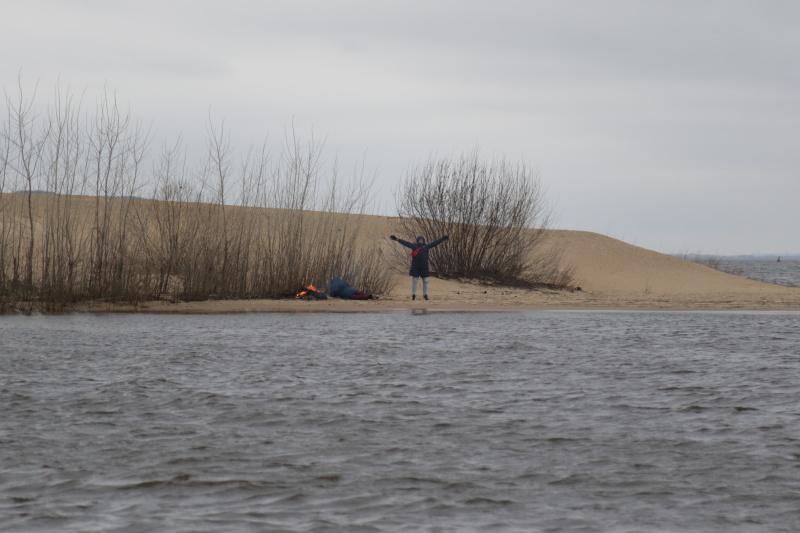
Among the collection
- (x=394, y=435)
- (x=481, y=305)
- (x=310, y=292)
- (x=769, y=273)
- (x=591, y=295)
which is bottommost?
(x=394, y=435)

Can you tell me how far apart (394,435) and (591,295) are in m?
23.5

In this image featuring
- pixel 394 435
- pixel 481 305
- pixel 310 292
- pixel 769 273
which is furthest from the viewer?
pixel 769 273

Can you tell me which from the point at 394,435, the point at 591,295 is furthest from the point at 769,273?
the point at 394,435

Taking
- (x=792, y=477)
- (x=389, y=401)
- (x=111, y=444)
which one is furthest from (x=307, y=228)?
(x=792, y=477)

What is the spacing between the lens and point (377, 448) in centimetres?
728

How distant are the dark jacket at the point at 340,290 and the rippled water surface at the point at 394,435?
26.9 ft

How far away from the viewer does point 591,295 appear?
1198 inches

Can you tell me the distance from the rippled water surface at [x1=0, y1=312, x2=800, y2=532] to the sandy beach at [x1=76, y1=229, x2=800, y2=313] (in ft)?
20.7

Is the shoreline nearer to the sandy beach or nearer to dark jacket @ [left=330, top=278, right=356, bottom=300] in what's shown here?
the sandy beach

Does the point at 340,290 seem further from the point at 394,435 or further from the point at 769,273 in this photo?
the point at 769,273

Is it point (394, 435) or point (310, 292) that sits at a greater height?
point (310, 292)

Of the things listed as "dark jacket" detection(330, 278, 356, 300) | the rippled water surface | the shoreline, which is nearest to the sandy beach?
the shoreline

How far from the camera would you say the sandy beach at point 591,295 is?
21125 mm

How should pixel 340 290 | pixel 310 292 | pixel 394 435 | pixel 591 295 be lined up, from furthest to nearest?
pixel 591 295, pixel 340 290, pixel 310 292, pixel 394 435
